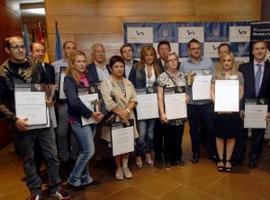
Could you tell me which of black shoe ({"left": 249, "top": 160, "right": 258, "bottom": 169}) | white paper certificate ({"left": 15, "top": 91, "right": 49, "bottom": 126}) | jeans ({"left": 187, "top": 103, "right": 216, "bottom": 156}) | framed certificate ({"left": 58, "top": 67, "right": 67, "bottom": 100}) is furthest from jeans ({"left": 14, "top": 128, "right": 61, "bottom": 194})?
black shoe ({"left": 249, "top": 160, "right": 258, "bottom": 169})

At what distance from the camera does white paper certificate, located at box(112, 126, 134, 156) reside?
2916 millimetres

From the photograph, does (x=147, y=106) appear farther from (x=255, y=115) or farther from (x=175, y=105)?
(x=255, y=115)

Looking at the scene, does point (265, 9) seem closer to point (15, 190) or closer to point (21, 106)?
point (21, 106)

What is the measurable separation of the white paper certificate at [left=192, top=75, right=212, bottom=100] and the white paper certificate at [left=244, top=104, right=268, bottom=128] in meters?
0.50

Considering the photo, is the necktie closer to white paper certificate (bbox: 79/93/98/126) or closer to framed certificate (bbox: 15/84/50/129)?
white paper certificate (bbox: 79/93/98/126)

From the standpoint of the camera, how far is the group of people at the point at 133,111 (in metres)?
2.61

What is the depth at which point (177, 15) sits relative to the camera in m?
5.33

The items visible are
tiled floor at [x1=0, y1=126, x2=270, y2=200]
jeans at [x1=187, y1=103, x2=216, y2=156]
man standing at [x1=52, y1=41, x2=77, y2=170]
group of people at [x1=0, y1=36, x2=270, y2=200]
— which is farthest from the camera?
jeans at [x1=187, y1=103, x2=216, y2=156]

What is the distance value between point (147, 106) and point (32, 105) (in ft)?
4.47

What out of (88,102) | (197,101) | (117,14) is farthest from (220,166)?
(117,14)

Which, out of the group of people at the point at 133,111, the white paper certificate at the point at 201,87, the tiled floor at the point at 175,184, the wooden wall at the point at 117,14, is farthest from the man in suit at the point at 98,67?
the wooden wall at the point at 117,14

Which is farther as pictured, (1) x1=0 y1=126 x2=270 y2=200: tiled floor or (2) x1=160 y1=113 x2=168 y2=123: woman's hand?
(2) x1=160 y1=113 x2=168 y2=123: woman's hand

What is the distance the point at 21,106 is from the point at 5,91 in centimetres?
18

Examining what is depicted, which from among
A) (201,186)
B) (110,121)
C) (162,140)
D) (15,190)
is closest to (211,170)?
(201,186)
